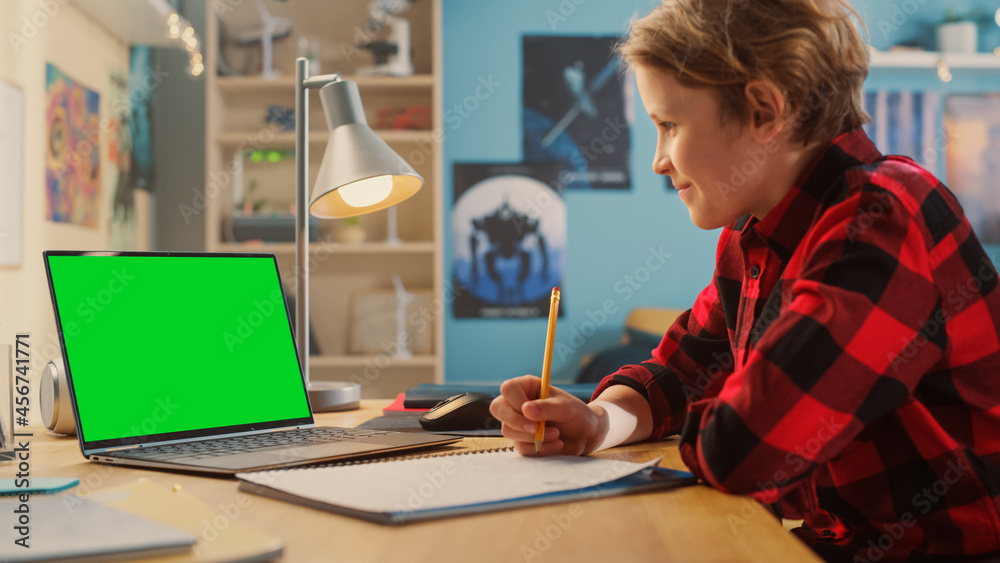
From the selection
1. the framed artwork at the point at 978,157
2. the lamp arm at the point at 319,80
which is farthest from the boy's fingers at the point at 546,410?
the framed artwork at the point at 978,157

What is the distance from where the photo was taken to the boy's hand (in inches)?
29.8

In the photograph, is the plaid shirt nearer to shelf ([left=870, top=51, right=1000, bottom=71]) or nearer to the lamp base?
the lamp base

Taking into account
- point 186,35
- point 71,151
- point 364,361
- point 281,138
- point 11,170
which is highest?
point 186,35

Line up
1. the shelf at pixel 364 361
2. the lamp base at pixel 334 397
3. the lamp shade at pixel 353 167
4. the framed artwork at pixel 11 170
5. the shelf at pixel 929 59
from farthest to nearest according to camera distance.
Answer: the shelf at pixel 929 59 < the shelf at pixel 364 361 < the framed artwork at pixel 11 170 < the lamp base at pixel 334 397 < the lamp shade at pixel 353 167

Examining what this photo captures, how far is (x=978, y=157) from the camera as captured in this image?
10.9 ft

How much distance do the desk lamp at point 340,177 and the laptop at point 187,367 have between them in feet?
0.43

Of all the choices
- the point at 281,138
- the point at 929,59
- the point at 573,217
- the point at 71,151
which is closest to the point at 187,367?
the point at 71,151

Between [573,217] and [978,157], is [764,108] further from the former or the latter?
[978,157]

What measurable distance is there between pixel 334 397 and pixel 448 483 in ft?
2.02

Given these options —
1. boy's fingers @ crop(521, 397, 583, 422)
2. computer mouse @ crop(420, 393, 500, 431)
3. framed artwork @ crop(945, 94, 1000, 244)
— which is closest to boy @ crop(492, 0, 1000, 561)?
boy's fingers @ crop(521, 397, 583, 422)

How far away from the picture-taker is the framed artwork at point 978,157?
3.33 meters

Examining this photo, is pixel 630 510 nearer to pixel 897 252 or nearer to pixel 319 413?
pixel 897 252

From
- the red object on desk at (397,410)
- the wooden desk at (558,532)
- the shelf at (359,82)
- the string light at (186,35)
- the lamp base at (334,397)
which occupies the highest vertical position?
the string light at (186,35)

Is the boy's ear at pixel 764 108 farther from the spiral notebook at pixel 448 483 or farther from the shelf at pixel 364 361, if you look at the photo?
the shelf at pixel 364 361
